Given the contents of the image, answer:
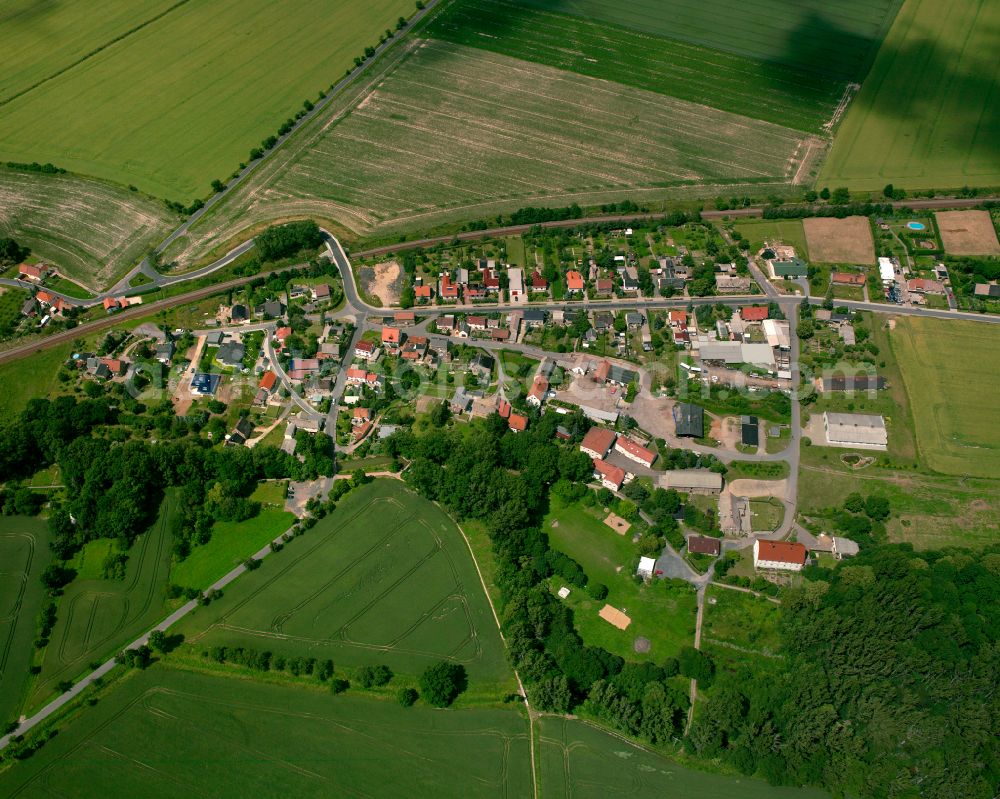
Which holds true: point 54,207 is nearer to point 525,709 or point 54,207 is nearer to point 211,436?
point 211,436

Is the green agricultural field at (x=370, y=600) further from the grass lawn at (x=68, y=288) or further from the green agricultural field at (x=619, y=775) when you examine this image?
the grass lawn at (x=68, y=288)

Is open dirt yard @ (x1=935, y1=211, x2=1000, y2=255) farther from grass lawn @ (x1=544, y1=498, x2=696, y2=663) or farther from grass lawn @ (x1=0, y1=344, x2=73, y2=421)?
grass lawn @ (x1=0, y1=344, x2=73, y2=421)

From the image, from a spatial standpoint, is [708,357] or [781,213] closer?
[708,357]

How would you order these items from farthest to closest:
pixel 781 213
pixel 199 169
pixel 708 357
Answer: pixel 199 169 → pixel 781 213 → pixel 708 357

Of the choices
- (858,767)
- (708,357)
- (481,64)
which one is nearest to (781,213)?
(708,357)

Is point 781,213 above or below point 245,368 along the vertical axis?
above

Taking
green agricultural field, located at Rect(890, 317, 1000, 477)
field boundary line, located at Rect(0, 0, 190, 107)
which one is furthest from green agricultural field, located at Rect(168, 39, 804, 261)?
field boundary line, located at Rect(0, 0, 190, 107)

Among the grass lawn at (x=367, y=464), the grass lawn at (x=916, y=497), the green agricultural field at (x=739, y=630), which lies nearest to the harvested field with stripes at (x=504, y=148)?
the grass lawn at (x=367, y=464)
